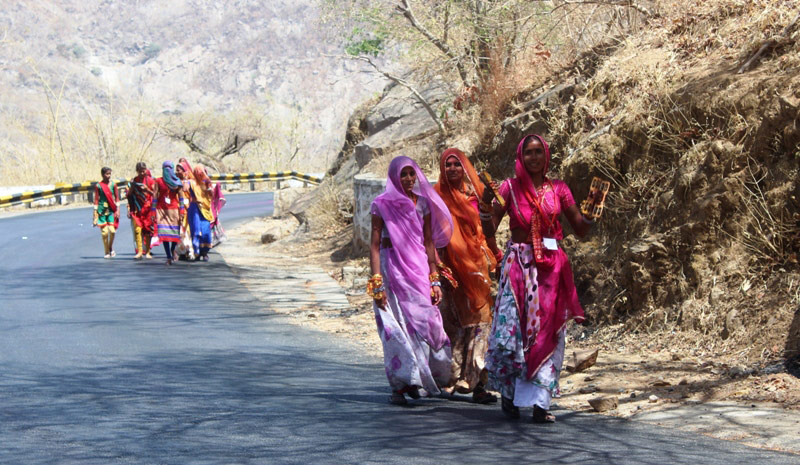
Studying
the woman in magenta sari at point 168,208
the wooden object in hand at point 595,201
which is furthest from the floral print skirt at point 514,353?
the woman in magenta sari at point 168,208

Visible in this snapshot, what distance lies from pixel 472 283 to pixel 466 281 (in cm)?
5

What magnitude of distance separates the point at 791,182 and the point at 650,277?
147 centimetres

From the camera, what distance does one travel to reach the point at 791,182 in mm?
9492

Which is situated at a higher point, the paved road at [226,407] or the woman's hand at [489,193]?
the woman's hand at [489,193]

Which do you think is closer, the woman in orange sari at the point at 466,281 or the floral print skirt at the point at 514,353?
the floral print skirt at the point at 514,353

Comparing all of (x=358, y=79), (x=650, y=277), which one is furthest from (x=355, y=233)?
(x=358, y=79)

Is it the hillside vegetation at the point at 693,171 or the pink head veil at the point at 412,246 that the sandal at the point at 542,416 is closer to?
the pink head veil at the point at 412,246

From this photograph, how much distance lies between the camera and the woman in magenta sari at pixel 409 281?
760 cm

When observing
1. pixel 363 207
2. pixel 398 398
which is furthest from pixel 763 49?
pixel 363 207

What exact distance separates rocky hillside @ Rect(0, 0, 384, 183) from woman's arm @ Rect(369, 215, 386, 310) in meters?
69.1

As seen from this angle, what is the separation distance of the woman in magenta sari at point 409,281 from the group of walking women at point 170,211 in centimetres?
1079

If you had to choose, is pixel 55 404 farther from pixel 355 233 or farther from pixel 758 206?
pixel 355 233

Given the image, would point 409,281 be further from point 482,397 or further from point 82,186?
point 82,186

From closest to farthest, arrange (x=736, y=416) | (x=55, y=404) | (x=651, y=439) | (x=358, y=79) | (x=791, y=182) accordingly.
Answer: (x=651, y=439) < (x=736, y=416) < (x=55, y=404) < (x=791, y=182) < (x=358, y=79)
